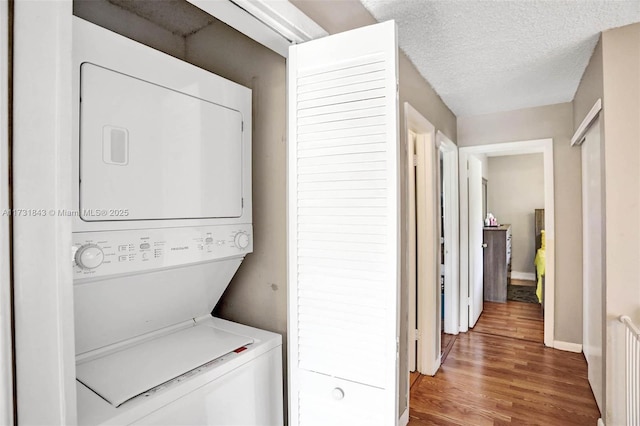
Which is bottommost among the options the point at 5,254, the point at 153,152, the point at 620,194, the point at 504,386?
the point at 504,386

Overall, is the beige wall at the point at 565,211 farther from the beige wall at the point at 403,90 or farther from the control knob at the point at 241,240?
the control knob at the point at 241,240

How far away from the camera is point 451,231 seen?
3428 mm

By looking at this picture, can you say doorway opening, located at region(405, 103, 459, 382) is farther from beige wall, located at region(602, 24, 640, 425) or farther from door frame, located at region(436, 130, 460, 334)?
beige wall, located at region(602, 24, 640, 425)

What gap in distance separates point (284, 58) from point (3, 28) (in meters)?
1.05

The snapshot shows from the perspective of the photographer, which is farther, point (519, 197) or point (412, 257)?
point (519, 197)

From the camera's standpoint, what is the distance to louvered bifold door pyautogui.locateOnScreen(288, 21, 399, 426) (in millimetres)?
1159

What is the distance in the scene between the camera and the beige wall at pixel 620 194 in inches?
74.5

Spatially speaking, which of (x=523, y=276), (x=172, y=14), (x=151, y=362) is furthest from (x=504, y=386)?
(x=523, y=276)

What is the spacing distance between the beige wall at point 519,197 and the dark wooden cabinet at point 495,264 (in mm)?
1655

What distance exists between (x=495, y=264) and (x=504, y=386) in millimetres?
2568

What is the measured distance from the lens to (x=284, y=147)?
4.99 ft

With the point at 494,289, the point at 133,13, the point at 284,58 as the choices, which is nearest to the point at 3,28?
the point at 284,58

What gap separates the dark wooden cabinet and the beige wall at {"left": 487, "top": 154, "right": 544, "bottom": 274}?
5.43ft

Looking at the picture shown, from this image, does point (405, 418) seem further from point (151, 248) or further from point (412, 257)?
point (151, 248)
